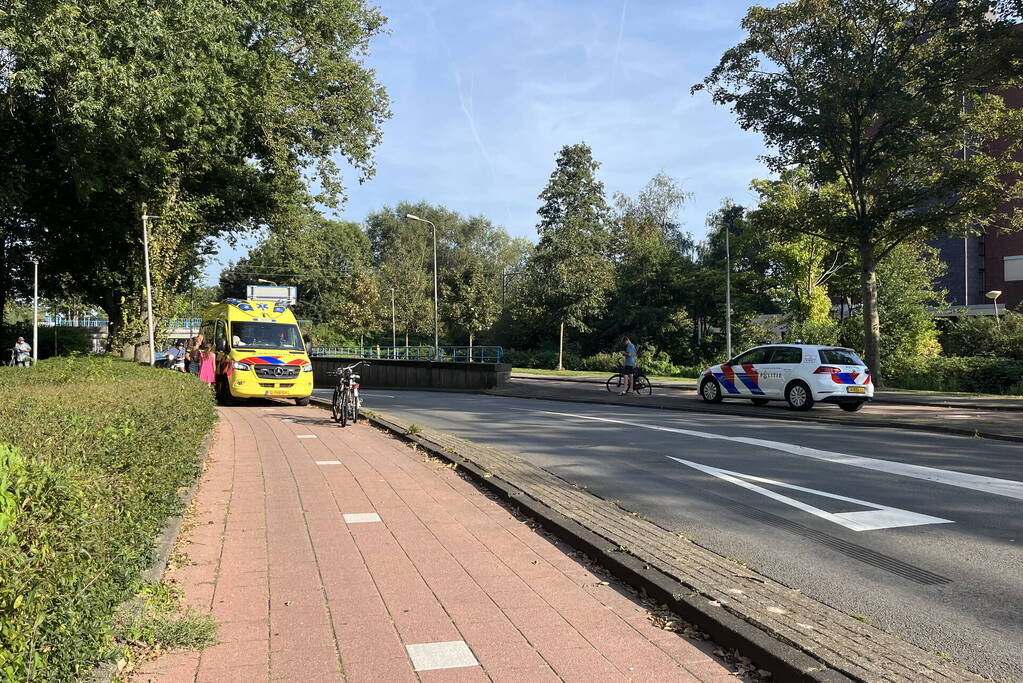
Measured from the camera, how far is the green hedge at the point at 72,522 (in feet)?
8.25

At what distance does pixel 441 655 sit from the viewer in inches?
142

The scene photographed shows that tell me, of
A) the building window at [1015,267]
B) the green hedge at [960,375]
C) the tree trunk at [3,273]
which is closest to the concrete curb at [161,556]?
the building window at [1015,267]

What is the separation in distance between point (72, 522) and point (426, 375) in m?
28.1

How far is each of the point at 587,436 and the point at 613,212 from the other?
57335 millimetres

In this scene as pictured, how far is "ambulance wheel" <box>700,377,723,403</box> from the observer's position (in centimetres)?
1977

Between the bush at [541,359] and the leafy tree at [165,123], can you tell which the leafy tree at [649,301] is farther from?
the leafy tree at [165,123]

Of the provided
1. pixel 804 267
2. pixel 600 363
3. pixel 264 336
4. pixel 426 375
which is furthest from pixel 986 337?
pixel 264 336

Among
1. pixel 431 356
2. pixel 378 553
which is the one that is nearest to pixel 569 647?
pixel 378 553

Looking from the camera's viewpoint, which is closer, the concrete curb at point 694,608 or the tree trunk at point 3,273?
the concrete curb at point 694,608

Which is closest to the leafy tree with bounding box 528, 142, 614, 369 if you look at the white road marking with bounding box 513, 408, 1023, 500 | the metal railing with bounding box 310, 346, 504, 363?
the metal railing with bounding box 310, 346, 504, 363

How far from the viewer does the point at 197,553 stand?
5.39 meters

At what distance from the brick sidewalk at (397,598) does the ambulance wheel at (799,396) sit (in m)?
11.9

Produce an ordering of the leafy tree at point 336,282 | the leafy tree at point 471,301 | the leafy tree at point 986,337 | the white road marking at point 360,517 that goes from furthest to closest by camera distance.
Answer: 1. the leafy tree at point 336,282
2. the leafy tree at point 471,301
3. the leafy tree at point 986,337
4. the white road marking at point 360,517

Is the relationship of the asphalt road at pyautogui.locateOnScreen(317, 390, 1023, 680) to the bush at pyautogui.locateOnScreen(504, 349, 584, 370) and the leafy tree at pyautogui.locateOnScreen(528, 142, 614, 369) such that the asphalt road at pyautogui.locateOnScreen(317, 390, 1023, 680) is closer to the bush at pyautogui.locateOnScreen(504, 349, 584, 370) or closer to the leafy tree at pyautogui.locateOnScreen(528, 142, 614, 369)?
the leafy tree at pyautogui.locateOnScreen(528, 142, 614, 369)
